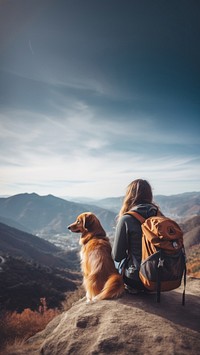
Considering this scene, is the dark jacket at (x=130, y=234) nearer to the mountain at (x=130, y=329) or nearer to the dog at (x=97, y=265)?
the dog at (x=97, y=265)

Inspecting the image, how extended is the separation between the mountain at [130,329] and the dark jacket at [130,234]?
0.73 m

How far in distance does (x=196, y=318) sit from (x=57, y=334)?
2.06 metres

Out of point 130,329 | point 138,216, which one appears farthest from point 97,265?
point 130,329

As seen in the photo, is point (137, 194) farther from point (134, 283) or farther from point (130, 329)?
point (130, 329)

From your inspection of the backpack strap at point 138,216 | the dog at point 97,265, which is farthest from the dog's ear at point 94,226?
the backpack strap at point 138,216

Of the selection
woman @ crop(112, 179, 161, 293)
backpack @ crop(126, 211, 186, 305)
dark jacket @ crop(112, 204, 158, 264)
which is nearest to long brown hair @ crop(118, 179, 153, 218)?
woman @ crop(112, 179, 161, 293)

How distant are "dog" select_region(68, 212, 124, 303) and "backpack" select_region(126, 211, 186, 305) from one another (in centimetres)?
74

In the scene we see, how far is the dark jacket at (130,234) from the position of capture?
3.92 m

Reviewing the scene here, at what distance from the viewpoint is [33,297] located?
25.1 meters

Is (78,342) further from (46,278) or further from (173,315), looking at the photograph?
(46,278)

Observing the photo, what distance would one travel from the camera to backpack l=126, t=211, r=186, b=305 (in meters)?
3.32

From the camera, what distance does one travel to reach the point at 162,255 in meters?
3.34

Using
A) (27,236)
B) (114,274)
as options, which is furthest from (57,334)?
(27,236)

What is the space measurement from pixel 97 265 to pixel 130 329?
1.30 meters
